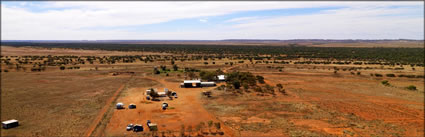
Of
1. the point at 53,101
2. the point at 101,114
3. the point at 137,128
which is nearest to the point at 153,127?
the point at 137,128

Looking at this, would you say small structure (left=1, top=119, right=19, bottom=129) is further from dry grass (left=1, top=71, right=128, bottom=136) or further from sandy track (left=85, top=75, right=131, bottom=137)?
sandy track (left=85, top=75, right=131, bottom=137)

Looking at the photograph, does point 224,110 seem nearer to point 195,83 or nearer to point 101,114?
point 101,114

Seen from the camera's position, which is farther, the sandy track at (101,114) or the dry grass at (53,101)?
the dry grass at (53,101)

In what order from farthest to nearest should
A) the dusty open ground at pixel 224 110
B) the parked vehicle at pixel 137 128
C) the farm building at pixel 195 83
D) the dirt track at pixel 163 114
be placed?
1. the farm building at pixel 195 83
2. the dirt track at pixel 163 114
3. the dusty open ground at pixel 224 110
4. the parked vehicle at pixel 137 128

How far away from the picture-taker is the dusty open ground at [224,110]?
1005 inches

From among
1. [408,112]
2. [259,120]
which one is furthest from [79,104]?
[408,112]

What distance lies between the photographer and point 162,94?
128 feet

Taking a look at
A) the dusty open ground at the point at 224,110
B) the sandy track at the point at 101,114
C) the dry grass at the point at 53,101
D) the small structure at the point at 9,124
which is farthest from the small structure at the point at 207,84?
the small structure at the point at 9,124

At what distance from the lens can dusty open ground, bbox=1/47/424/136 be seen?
2552 cm

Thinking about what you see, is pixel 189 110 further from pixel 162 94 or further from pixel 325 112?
pixel 325 112

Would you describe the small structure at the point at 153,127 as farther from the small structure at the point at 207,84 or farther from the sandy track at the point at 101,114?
the small structure at the point at 207,84

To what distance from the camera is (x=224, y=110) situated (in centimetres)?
3212

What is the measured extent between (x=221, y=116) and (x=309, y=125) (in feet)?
33.0

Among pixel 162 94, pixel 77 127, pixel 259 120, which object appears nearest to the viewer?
pixel 77 127
